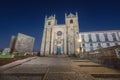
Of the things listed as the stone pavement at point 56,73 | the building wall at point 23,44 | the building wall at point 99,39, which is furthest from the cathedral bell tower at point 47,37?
the stone pavement at point 56,73

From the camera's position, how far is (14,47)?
25.5 m

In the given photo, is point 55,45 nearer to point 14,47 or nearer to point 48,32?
point 48,32

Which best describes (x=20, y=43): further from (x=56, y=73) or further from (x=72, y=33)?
(x=56, y=73)

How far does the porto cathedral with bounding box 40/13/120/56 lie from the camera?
24.4 metres

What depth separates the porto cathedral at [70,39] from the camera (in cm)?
2439

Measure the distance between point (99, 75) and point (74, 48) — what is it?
21412 mm

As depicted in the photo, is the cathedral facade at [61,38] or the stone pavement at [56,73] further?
the cathedral facade at [61,38]

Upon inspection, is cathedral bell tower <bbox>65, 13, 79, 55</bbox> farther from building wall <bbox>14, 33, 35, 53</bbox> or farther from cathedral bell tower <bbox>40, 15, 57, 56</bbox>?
building wall <bbox>14, 33, 35, 53</bbox>

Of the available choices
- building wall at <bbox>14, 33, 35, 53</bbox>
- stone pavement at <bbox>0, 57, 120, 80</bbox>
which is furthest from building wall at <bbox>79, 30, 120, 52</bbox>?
stone pavement at <bbox>0, 57, 120, 80</bbox>

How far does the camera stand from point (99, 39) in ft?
85.6

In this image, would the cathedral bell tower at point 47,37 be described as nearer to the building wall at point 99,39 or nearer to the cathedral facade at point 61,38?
the cathedral facade at point 61,38

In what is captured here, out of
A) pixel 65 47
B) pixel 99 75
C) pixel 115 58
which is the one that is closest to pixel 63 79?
pixel 99 75

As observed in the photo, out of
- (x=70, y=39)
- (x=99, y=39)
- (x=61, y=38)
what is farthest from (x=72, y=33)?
(x=99, y=39)

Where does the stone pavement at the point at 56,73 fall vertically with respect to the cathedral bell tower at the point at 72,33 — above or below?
below
